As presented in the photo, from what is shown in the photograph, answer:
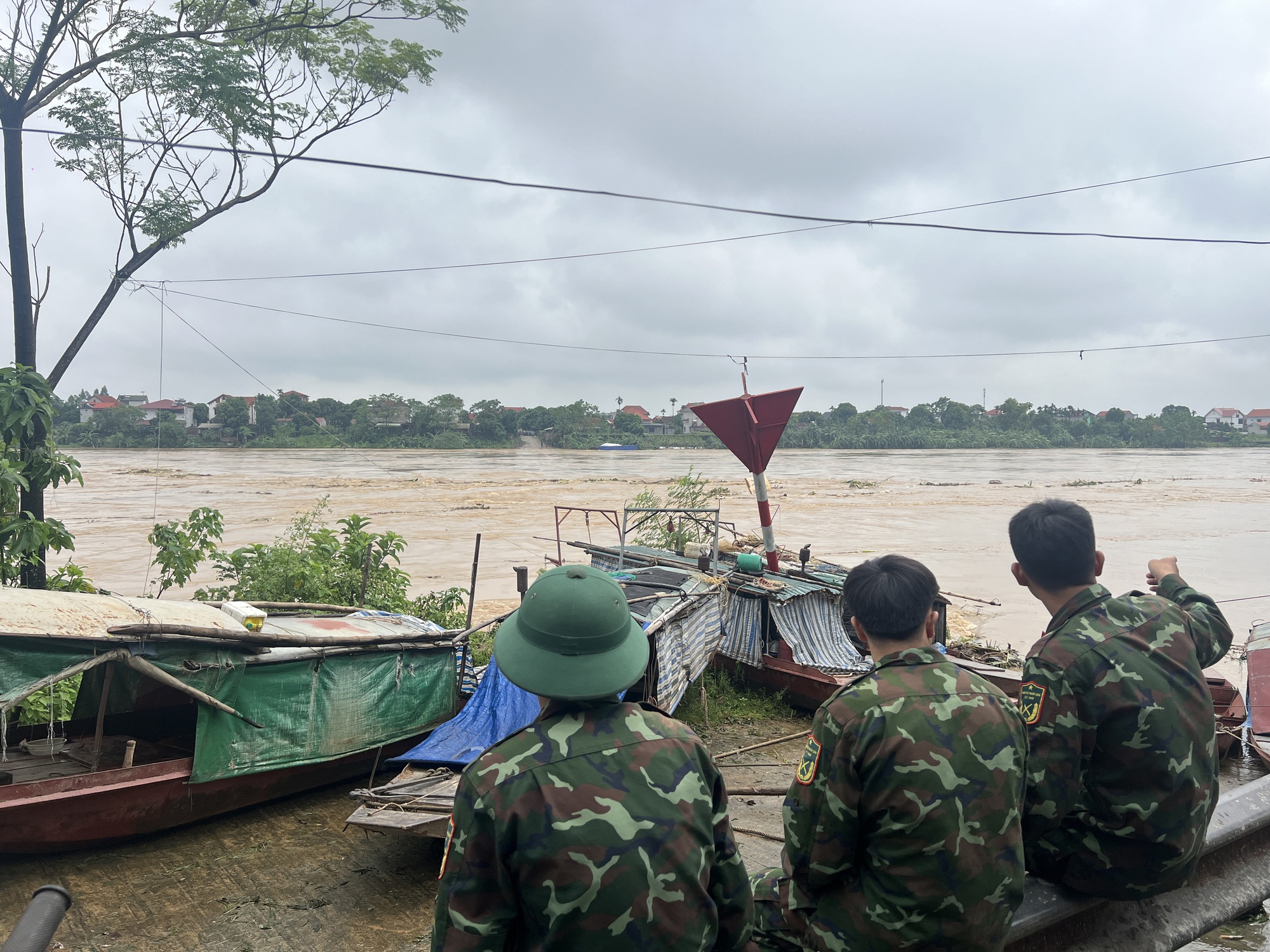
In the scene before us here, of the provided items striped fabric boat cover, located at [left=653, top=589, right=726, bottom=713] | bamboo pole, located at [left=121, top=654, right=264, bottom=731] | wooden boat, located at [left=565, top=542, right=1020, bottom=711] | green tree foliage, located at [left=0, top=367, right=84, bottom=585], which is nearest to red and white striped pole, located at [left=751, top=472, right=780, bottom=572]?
wooden boat, located at [left=565, top=542, right=1020, bottom=711]

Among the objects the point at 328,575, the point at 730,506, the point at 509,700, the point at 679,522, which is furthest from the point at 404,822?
the point at 730,506

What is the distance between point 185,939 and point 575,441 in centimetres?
7022

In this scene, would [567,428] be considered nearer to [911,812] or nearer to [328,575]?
[328,575]

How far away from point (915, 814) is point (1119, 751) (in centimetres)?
74

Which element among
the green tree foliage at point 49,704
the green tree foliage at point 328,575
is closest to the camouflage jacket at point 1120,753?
the green tree foliage at point 49,704

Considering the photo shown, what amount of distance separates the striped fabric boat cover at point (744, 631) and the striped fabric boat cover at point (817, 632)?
1.10 feet

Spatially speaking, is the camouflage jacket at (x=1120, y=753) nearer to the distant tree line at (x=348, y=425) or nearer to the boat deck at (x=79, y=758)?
the boat deck at (x=79, y=758)

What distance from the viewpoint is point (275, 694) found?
6.41 metres

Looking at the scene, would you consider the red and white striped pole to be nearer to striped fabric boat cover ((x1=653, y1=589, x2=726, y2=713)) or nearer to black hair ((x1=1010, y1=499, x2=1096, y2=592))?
striped fabric boat cover ((x1=653, y1=589, x2=726, y2=713))

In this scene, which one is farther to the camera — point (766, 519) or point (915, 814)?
point (766, 519)

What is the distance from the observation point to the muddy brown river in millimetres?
5238

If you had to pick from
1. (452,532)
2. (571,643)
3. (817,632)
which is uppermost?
(571,643)

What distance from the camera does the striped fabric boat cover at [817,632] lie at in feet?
31.1

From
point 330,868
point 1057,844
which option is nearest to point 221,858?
point 330,868
